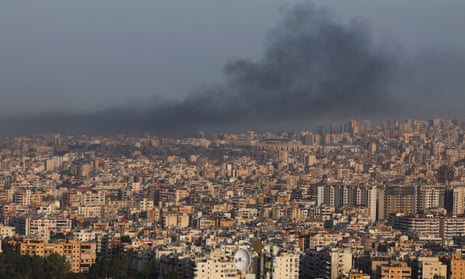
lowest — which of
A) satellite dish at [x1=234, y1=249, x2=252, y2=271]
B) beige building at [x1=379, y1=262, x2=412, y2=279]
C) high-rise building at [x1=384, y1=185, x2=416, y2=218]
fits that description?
beige building at [x1=379, y1=262, x2=412, y2=279]

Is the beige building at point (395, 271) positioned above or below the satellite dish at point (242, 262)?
below

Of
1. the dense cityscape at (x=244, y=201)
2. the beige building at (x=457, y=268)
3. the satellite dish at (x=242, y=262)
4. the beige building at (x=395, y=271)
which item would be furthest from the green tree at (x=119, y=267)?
the satellite dish at (x=242, y=262)

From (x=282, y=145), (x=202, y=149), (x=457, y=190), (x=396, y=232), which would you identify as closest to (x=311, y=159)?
(x=282, y=145)

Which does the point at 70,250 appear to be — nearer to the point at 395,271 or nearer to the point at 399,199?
the point at 395,271

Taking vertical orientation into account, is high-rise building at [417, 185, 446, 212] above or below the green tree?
above

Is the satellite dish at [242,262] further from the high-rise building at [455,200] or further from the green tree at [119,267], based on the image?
the high-rise building at [455,200]

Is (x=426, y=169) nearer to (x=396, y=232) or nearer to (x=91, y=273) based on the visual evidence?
(x=396, y=232)

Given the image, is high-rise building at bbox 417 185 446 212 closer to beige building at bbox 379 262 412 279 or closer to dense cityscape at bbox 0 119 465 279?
dense cityscape at bbox 0 119 465 279

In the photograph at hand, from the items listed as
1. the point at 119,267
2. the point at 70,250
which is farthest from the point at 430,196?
the point at 119,267

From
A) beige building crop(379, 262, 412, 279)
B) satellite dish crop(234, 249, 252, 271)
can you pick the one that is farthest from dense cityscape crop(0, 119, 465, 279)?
satellite dish crop(234, 249, 252, 271)

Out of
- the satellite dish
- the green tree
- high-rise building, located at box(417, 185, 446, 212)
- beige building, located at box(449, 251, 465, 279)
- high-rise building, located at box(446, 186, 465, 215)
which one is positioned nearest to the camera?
the satellite dish
